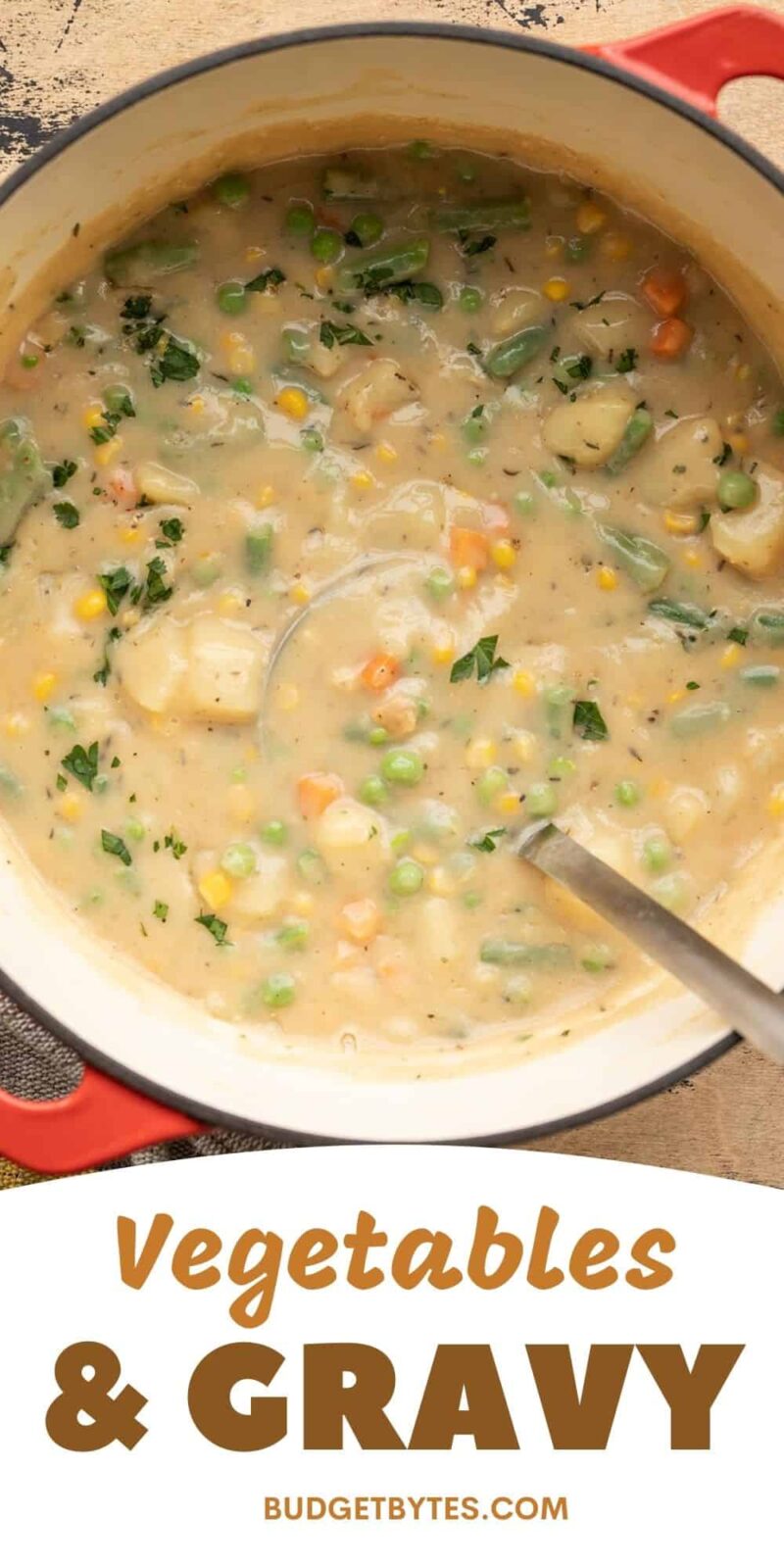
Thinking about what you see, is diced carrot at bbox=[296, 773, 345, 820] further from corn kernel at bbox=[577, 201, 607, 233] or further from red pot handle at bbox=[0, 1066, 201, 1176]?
corn kernel at bbox=[577, 201, 607, 233]

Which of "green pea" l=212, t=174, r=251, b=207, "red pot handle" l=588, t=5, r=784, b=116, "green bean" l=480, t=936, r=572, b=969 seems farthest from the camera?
"green bean" l=480, t=936, r=572, b=969

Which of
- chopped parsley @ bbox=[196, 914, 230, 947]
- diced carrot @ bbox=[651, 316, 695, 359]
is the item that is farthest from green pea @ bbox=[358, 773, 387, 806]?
diced carrot @ bbox=[651, 316, 695, 359]

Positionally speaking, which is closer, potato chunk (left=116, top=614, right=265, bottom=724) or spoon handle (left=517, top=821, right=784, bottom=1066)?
spoon handle (left=517, top=821, right=784, bottom=1066)

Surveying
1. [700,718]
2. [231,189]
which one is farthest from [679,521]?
[231,189]

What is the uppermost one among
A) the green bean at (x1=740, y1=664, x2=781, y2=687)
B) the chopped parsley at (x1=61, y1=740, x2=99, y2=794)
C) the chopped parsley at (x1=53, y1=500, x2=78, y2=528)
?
the green bean at (x1=740, y1=664, x2=781, y2=687)

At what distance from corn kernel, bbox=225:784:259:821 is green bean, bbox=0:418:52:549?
0.56 metres

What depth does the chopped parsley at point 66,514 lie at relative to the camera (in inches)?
100

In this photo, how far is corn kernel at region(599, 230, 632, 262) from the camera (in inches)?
101

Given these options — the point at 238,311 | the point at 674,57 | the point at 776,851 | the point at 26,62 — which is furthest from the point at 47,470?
the point at 776,851

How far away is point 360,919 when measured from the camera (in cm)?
260

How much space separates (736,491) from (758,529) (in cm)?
7

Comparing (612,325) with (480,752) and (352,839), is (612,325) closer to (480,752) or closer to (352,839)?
(480,752)

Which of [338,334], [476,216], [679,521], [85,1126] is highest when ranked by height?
[476,216]

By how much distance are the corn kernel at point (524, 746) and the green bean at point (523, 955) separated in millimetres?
299
